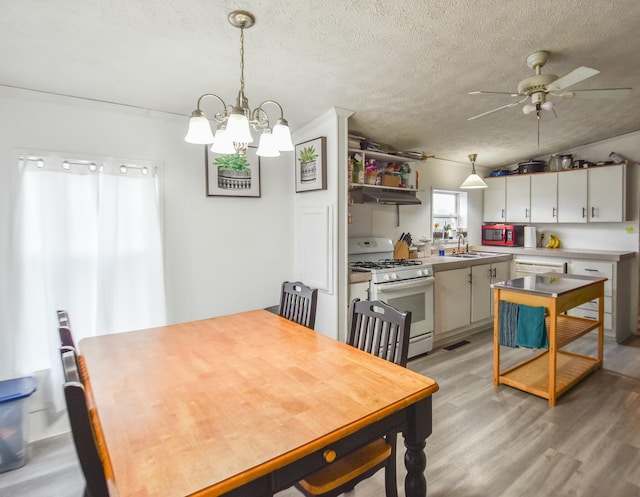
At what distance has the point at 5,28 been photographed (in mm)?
1633

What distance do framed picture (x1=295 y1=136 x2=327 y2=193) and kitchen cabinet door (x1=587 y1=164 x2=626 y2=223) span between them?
132 inches

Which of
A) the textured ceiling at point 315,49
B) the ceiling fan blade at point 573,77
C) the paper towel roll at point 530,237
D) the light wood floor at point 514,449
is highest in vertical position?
the textured ceiling at point 315,49

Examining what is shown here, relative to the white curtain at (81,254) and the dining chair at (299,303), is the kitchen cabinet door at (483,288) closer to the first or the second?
the dining chair at (299,303)

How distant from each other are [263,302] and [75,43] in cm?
220

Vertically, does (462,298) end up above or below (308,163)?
below

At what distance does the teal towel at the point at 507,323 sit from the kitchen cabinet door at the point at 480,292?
3.87 ft

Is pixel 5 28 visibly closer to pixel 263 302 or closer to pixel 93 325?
pixel 93 325

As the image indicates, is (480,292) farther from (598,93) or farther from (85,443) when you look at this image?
(85,443)

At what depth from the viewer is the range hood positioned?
3.36 metres

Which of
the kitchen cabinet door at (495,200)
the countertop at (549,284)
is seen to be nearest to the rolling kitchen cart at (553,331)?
the countertop at (549,284)

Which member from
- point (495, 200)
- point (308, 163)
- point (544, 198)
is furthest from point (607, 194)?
point (308, 163)

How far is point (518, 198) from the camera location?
4.75 metres

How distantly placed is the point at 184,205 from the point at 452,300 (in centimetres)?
280

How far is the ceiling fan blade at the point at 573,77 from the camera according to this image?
1.82 meters
